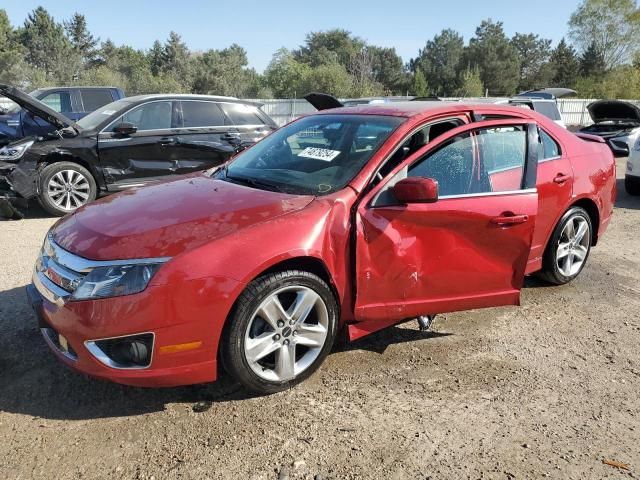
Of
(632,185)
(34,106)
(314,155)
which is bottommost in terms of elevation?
(632,185)

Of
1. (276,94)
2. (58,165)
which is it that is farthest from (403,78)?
(58,165)

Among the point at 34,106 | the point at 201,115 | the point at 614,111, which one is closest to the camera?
the point at 34,106

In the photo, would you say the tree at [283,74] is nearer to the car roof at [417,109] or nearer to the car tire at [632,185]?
the car tire at [632,185]

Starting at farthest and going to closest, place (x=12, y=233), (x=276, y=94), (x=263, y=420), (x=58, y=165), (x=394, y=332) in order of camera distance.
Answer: (x=276, y=94) → (x=58, y=165) → (x=12, y=233) → (x=394, y=332) → (x=263, y=420)

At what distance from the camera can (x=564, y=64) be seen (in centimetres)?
6850

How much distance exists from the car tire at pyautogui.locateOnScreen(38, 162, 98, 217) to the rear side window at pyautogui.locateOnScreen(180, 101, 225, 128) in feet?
5.39

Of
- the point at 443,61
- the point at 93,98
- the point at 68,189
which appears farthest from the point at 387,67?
the point at 68,189

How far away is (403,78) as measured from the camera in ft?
238

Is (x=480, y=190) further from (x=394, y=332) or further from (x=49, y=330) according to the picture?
(x=49, y=330)

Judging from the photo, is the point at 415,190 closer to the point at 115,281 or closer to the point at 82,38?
the point at 115,281

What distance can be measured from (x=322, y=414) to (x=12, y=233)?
5.36 meters

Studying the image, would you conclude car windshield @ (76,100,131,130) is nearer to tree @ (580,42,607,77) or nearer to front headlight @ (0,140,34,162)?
front headlight @ (0,140,34,162)

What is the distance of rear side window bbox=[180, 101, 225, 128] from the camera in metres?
8.13

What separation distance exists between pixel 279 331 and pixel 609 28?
224 ft
